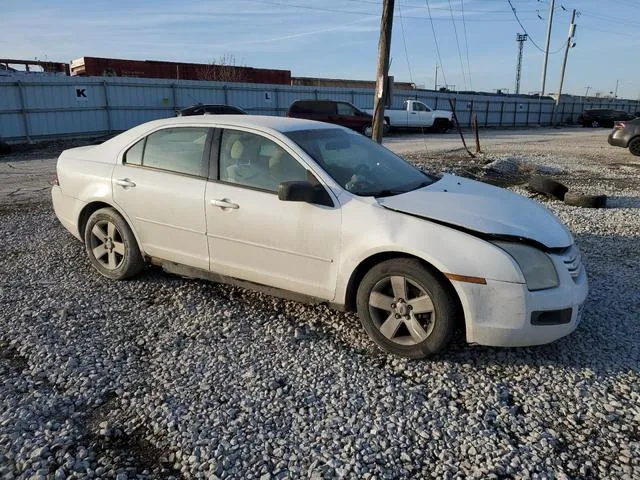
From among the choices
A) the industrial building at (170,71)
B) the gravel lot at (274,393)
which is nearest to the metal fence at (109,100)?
the industrial building at (170,71)

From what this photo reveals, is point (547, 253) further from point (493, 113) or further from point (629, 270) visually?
point (493, 113)

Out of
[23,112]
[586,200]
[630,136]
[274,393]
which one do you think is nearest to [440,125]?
[630,136]

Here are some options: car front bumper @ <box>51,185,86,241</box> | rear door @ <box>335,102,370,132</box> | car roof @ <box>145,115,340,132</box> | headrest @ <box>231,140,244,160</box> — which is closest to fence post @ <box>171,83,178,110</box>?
rear door @ <box>335,102,370,132</box>

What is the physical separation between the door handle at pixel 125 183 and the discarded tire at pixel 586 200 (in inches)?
277

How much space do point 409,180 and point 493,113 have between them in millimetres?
38646

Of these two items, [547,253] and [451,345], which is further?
[451,345]

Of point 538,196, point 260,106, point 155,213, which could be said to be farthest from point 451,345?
point 260,106

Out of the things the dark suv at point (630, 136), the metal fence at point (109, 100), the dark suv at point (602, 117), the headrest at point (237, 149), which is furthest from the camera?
the dark suv at point (602, 117)

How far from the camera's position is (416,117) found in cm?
2898

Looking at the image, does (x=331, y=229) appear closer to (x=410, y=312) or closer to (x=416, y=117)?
(x=410, y=312)

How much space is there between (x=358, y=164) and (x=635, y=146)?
1626 centimetres

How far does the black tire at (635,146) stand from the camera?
54.9 feet

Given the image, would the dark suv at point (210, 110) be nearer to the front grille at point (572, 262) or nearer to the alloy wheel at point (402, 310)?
the alloy wheel at point (402, 310)

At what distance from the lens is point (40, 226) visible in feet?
22.9
